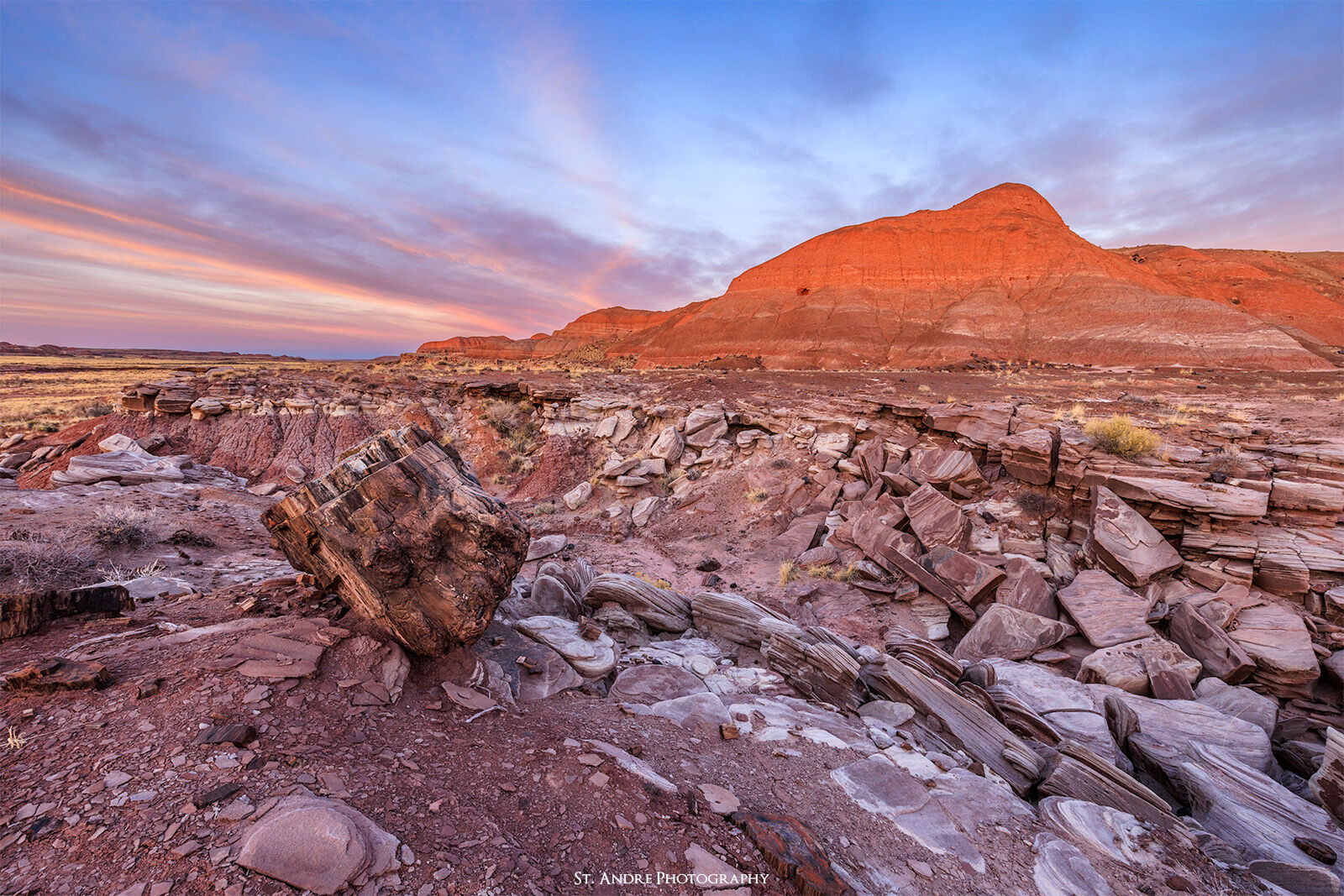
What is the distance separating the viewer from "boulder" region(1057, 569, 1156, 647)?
24.1 feet

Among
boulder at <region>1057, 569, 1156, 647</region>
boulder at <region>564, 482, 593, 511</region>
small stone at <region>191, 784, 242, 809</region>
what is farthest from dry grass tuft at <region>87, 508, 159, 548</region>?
boulder at <region>1057, 569, 1156, 647</region>

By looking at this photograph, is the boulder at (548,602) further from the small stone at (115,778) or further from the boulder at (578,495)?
the boulder at (578,495)

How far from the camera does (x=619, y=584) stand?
7.88 m

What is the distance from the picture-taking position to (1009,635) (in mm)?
7773

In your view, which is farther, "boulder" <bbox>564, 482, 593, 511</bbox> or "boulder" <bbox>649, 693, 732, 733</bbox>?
"boulder" <bbox>564, 482, 593, 511</bbox>

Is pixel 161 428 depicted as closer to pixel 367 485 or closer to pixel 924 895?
pixel 367 485

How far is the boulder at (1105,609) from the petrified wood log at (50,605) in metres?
12.4

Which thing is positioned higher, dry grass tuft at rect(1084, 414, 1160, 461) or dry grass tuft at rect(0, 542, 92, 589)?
dry grass tuft at rect(1084, 414, 1160, 461)

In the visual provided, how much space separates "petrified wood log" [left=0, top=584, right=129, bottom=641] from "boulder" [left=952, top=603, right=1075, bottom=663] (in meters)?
10.9

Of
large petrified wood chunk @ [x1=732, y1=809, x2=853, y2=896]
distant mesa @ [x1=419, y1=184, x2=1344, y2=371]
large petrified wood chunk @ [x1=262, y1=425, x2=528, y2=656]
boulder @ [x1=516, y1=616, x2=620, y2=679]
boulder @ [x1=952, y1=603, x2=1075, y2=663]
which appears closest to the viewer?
large petrified wood chunk @ [x1=732, y1=809, x2=853, y2=896]

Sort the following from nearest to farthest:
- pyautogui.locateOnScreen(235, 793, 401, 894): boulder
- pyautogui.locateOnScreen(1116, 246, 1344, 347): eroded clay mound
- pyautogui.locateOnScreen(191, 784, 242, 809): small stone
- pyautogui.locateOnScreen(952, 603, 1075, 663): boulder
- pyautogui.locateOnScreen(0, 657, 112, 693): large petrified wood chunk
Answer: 1. pyautogui.locateOnScreen(235, 793, 401, 894): boulder
2. pyautogui.locateOnScreen(191, 784, 242, 809): small stone
3. pyautogui.locateOnScreen(0, 657, 112, 693): large petrified wood chunk
4. pyautogui.locateOnScreen(952, 603, 1075, 663): boulder
5. pyautogui.locateOnScreen(1116, 246, 1344, 347): eroded clay mound

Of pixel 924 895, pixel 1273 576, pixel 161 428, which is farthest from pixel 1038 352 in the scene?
pixel 161 428

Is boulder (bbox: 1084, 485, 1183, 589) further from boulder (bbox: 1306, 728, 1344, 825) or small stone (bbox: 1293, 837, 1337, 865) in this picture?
small stone (bbox: 1293, 837, 1337, 865)

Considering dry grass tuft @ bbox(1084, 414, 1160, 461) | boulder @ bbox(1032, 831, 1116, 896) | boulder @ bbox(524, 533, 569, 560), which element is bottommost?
boulder @ bbox(524, 533, 569, 560)
